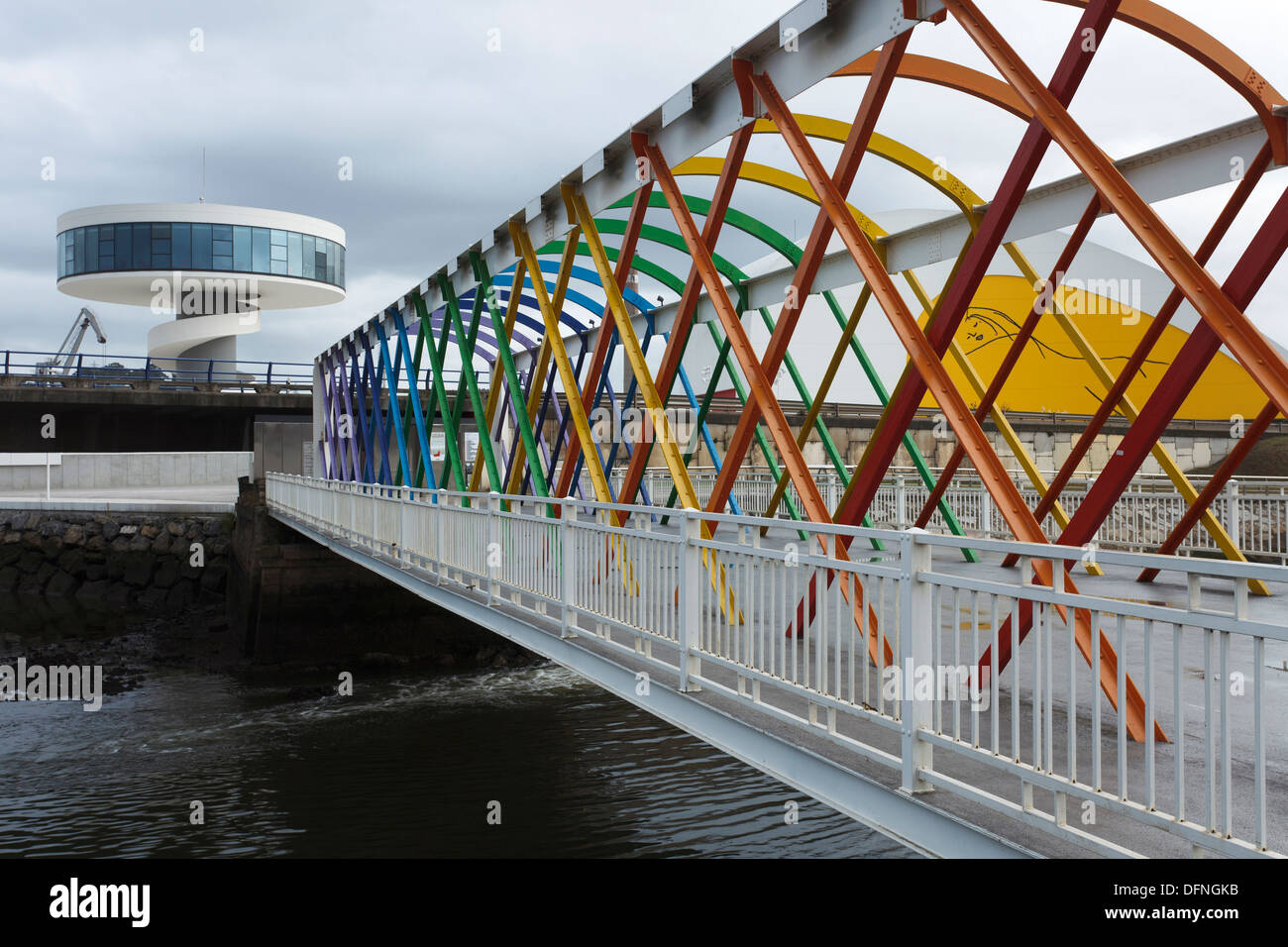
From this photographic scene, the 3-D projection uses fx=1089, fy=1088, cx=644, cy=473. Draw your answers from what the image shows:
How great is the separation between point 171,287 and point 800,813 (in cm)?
4837

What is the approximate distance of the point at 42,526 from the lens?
99.5ft

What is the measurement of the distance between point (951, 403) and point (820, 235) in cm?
215

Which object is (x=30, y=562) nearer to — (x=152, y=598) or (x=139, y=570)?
(x=139, y=570)

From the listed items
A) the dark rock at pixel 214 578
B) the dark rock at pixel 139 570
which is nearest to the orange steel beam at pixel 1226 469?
the dark rock at pixel 214 578

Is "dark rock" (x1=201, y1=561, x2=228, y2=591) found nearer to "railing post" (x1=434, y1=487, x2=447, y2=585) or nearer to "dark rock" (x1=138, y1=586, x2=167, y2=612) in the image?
"dark rock" (x1=138, y1=586, x2=167, y2=612)

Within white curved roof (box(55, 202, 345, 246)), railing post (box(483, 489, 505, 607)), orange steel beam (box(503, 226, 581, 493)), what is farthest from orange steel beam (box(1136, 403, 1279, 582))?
white curved roof (box(55, 202, 345, 246))

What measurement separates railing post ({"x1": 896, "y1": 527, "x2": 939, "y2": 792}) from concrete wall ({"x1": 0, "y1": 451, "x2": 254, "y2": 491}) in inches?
1711

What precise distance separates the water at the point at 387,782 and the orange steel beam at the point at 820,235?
4.22m

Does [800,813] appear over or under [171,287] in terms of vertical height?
under

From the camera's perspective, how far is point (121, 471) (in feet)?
154

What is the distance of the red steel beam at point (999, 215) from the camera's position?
5887 mm

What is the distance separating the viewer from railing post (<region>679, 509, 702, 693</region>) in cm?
658
